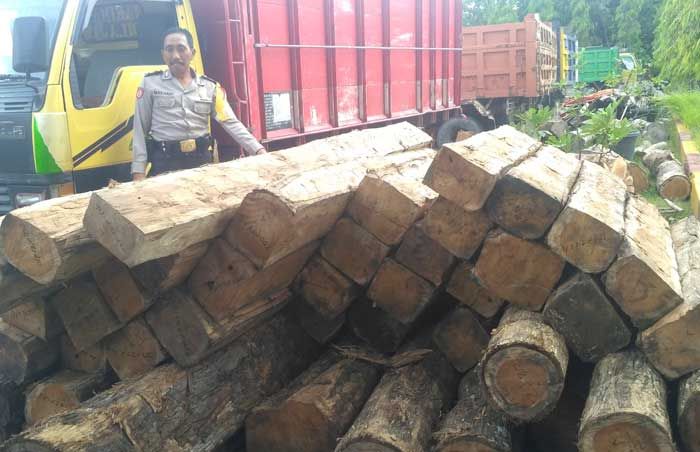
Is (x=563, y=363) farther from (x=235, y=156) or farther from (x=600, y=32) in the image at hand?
(x=600, y=32)

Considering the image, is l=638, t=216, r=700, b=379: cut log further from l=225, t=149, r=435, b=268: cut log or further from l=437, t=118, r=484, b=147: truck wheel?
l=437, t=118, r=484, b=147: truck wheel

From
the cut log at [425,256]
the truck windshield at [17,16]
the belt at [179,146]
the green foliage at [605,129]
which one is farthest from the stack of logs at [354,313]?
the green foliage at [605,129]

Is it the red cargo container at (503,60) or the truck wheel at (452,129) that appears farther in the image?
the red cargo container at (503,60)

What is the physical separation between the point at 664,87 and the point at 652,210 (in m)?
19.4

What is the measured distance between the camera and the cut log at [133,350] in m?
2.92

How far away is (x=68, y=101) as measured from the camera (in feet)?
13.7

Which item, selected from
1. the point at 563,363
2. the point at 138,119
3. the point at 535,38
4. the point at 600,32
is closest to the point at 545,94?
the point at 535,38

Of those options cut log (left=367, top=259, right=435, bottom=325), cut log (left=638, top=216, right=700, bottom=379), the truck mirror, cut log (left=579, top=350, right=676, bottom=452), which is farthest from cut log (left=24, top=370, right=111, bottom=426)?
cut log (left=638, top=216, right=700, bottom=379)

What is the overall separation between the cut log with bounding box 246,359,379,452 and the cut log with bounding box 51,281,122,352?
0.82 meters

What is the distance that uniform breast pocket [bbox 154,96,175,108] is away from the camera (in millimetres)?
4480

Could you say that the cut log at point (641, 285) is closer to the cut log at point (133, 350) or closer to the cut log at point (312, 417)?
the cut log at point (312, 417)

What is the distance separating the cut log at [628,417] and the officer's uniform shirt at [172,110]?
10.8 feet

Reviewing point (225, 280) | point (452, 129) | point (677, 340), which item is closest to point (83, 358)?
point (225, 280)

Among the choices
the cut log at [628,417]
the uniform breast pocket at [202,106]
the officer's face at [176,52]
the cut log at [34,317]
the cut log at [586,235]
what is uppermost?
the officer's face at [176,52]
